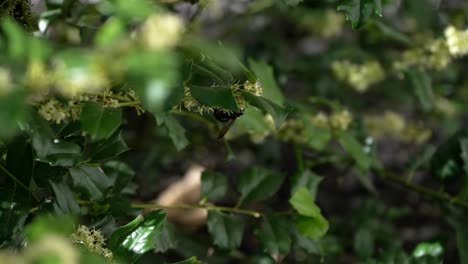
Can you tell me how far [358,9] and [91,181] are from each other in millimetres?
383

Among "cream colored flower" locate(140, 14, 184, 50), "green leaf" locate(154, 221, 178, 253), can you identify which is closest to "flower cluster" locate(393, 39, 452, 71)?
"green leaf" locate(154, 221, 178, 253)

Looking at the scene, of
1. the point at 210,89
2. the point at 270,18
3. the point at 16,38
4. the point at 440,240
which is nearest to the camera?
the point at 16,38

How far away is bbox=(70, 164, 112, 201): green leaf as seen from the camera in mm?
768

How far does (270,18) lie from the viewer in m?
1.86

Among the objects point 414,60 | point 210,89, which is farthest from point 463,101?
point 210,89

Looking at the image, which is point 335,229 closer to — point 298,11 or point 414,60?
point 414,60

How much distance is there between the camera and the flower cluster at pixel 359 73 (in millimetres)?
1361

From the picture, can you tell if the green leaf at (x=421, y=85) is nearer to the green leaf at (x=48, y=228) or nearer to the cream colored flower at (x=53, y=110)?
the cream colored flower at (x=53, y=110)

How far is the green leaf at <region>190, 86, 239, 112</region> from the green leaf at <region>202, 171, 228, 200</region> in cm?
37

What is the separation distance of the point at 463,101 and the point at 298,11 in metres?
0.48

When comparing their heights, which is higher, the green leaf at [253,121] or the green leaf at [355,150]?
the green leaf at [253,121]

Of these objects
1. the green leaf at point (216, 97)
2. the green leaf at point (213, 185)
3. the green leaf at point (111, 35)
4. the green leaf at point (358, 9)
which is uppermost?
the green leaf at point (111, 35)

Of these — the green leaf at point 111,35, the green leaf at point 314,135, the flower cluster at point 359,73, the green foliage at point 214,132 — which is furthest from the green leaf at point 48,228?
the flower cluster at point 359,73

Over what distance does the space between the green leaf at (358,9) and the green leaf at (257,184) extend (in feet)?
1.09
